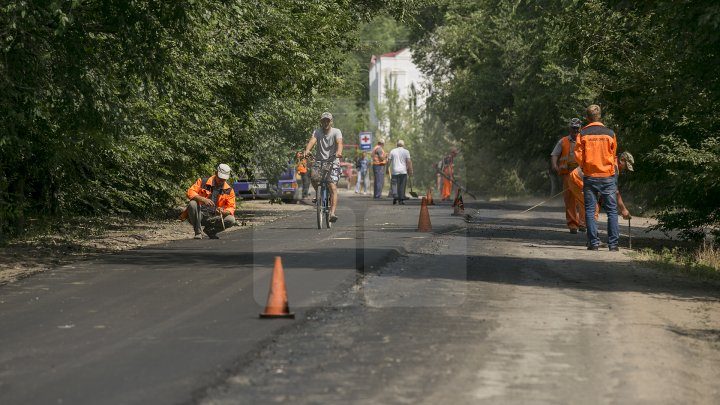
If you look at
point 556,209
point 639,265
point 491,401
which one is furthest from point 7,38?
point 556,209

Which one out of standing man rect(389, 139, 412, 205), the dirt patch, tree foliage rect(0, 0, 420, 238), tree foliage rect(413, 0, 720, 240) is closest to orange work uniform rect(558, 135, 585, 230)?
tree foliage rect(413, 0, 720, 240)

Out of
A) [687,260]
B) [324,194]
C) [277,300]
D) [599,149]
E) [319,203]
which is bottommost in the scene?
[687,260]

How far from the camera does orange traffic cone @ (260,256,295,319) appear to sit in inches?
434

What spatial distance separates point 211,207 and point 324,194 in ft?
8.22

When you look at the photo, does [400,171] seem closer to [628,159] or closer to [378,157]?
[378,157]

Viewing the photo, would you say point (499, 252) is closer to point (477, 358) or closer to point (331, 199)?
point (331, 199)

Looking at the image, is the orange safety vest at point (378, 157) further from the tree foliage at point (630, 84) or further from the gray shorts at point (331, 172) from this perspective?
the gray shorts at point (331, 172)

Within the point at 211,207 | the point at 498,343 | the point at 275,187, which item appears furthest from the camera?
the point at 275,187

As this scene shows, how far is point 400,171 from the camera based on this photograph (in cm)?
3916

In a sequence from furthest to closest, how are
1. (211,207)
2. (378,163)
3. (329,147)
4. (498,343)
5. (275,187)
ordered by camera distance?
(378,163) → (275,187) → (329,147) → (211,207) → (498,343)

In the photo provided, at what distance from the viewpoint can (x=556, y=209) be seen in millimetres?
39062

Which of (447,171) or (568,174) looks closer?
(568,174)

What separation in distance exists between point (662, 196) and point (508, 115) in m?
28.1

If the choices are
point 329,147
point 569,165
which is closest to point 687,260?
point 569,165
